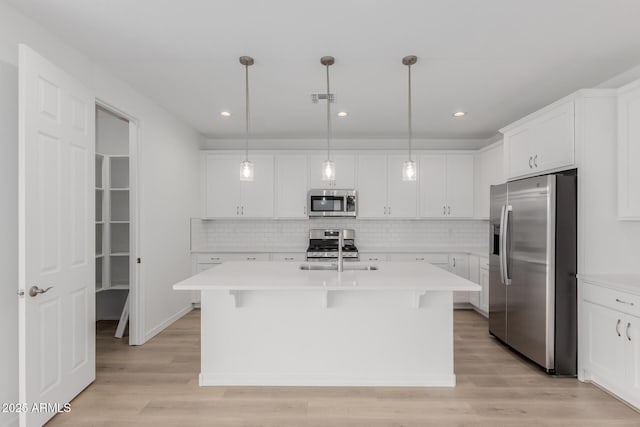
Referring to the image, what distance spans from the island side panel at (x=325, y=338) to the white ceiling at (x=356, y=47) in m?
1.85

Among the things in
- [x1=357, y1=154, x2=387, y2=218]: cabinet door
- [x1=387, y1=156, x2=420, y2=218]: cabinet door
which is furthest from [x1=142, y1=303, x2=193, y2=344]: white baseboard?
[x1=387, y1=156, x2=420, y2=218]: cabinet door

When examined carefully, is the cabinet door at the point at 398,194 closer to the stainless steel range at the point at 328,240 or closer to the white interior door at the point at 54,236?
the stainless steel range at the point at 328,240

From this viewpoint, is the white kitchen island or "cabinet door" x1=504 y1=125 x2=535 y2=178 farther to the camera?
"cabinet door" x1=504 y1=125 x2=535 y2=178

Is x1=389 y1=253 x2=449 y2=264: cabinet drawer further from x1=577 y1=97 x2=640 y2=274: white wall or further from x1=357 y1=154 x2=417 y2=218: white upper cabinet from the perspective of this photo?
x1=577 y1=97 x2=640 y2=274: white wall

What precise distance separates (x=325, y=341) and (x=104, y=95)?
2.80 meters

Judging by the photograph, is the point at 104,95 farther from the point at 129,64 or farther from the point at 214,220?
the point at 214,220

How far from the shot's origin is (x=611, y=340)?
2631 millimetres

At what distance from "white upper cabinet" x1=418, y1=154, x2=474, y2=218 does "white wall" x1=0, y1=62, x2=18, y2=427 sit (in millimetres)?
4652

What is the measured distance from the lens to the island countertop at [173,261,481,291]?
2422 mm

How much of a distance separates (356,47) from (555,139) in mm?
1910

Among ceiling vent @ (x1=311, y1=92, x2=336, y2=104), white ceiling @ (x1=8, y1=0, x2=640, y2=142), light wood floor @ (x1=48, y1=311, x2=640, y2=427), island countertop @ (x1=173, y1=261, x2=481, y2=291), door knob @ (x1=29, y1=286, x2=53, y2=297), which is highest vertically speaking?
white ceiling @ (x1=8, y1=0, x2=640, y2=142)

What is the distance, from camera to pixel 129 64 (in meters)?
3.00

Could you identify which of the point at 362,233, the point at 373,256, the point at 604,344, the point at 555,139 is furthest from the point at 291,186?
the point at 604,344

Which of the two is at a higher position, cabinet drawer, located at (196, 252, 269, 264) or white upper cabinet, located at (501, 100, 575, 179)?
white upper cabinet, located at (501, 100, 575, 179)
